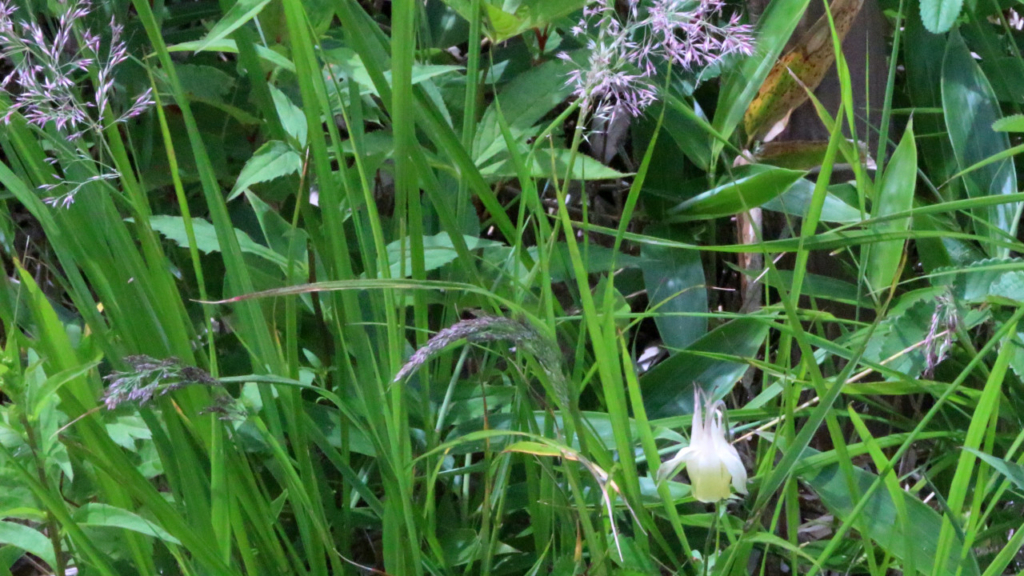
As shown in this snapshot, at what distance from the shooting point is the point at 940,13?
23.3 inches

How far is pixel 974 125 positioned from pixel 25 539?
80 centimetres

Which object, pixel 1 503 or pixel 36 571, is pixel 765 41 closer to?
pixel 1 503

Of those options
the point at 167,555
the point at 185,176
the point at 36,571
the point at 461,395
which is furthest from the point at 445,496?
the point at 36,571

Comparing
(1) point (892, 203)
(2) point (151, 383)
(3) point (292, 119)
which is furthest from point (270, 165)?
(1) point (892, 203)

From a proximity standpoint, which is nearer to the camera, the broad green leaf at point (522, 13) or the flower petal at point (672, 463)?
the flower petal at point (672, 463)

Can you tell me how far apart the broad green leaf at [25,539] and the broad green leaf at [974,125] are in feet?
2.46

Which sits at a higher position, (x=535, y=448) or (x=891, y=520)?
(x=535, y=448)

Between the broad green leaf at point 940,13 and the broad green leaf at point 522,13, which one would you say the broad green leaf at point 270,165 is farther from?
the broad green leaf at point 940,13

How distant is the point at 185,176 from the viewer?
0.72m

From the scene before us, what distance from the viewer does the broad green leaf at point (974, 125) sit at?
2.26 feet

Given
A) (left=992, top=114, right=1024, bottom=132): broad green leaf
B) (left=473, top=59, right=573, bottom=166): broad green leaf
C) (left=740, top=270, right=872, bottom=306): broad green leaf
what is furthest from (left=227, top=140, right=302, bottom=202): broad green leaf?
(left=992, top=114, right=1024, bottom=132): broad green leaf

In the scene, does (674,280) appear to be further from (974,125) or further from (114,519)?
(114,519)

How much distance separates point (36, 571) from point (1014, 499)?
90 cm

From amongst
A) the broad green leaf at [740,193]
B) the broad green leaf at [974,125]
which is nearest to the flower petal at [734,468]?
the broad green leaf at [740,193]
